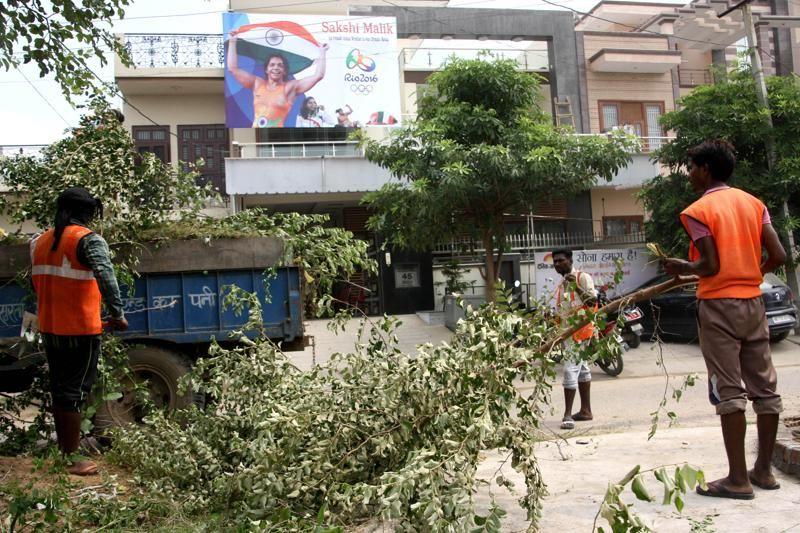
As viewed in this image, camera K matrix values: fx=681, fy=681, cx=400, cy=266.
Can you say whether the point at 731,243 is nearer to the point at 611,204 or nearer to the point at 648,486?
the point at 648,486

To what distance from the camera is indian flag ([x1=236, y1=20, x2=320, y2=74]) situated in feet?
57.6

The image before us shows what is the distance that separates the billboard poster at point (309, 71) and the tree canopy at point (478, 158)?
5.44m

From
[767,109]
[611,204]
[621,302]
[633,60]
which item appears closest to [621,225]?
[611,204]

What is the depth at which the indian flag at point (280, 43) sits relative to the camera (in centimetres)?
1756

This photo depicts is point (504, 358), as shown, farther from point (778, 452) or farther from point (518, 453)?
point (778, 452)

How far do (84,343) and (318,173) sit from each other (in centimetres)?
1276

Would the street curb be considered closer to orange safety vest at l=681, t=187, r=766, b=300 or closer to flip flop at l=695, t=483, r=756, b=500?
flip flop at l=695, t=483, r=756, b=500

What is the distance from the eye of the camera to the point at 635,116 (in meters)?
20.6

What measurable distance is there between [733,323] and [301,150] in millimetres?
14470

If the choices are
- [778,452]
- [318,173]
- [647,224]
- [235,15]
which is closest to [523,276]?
[647,224]

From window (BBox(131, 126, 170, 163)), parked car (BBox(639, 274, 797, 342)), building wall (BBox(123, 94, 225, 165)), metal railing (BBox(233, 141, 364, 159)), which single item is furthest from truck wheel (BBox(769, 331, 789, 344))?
window (BBox(131, 126, 170, 163))

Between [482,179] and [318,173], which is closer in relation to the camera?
[482,179]

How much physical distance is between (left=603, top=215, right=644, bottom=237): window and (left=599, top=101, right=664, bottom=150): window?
2554mm

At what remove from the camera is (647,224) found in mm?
14188
